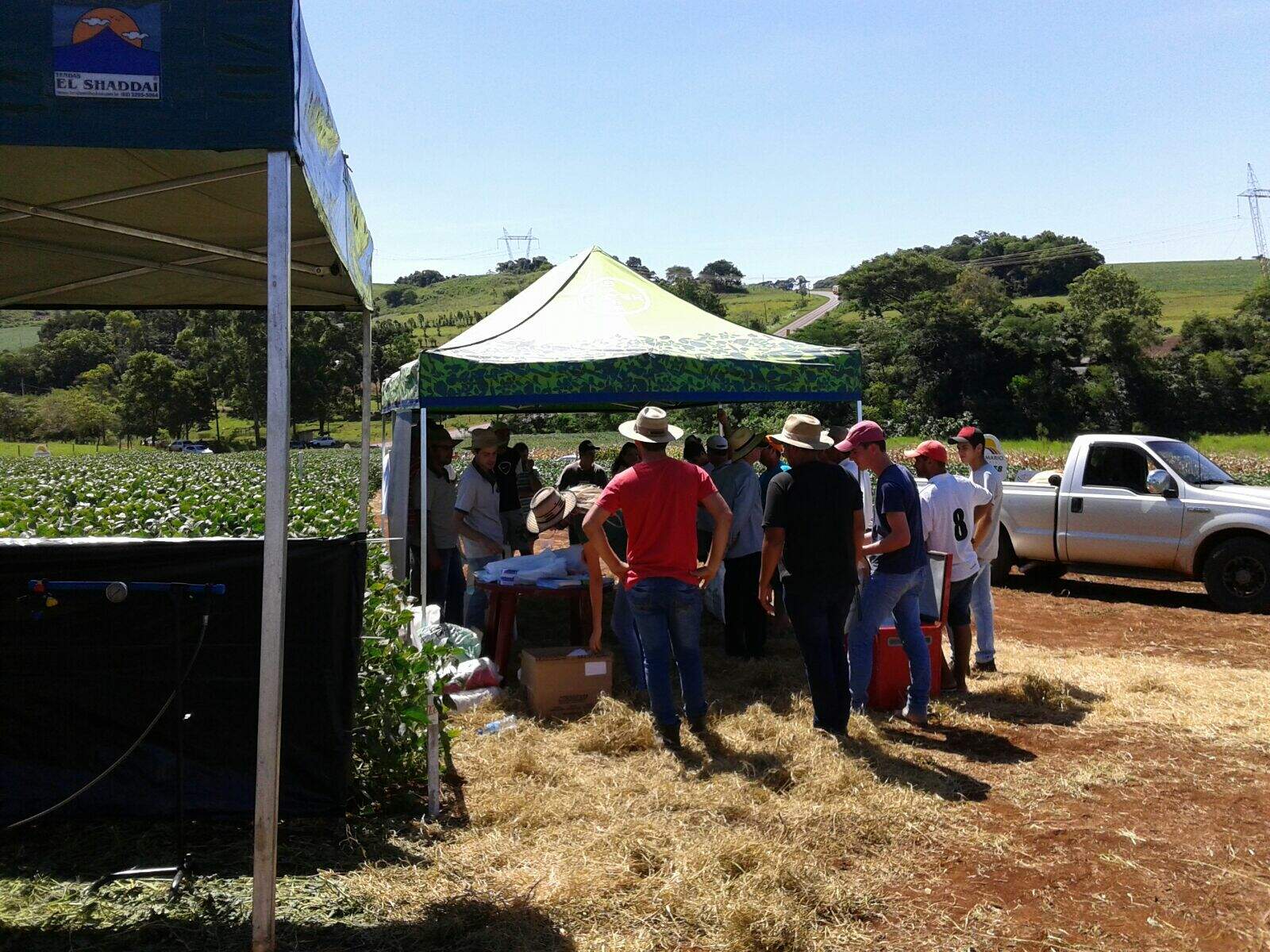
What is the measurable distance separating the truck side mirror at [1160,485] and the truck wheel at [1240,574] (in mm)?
740

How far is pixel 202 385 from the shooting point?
84062mm

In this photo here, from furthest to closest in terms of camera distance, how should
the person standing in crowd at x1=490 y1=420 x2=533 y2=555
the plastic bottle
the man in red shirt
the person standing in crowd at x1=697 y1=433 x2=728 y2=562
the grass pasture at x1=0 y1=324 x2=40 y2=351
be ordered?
1. the grass pasture at x1=0 y1=324 x2=40 y2=351
2. the person standing in crowd at x1=490 y1=420 x2=533 y2=555
3. the person standing in crowd at x1=697 y1=433 x2=728 y2=562
4. the plastic bottle
5. the man in red shirt

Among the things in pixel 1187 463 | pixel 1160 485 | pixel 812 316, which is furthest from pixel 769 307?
pixel 1160 485

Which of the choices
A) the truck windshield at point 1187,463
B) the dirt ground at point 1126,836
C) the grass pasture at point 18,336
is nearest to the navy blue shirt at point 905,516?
the dirt ground at point 1126,836

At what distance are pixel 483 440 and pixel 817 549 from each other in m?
3.32

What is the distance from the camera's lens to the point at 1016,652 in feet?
27.9

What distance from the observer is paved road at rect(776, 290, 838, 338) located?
94.9 metres

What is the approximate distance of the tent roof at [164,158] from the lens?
9.73ft

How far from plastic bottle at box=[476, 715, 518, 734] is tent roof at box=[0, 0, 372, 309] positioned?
268cm

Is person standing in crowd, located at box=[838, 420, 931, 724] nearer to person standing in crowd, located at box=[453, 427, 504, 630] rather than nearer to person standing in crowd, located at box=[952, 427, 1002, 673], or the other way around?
person standing in crowd, located at box=[952, 427, 1002, 673]

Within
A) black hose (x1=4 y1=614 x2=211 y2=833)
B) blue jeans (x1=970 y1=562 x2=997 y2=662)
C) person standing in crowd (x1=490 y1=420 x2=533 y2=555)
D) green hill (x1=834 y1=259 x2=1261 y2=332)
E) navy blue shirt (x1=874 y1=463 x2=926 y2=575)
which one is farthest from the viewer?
green hill (x1=834 y1=259 x2=1261 y2=332)

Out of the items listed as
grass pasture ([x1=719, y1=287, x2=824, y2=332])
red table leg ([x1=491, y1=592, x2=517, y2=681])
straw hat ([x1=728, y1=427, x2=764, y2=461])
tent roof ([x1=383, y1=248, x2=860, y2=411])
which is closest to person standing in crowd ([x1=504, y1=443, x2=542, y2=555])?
tent roof ([x1=383, y1=248, x2=860, y2=411])

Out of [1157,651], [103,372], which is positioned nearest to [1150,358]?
[1157,651]

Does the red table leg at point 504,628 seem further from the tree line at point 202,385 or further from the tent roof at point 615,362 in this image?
the tree line at point 202,385
